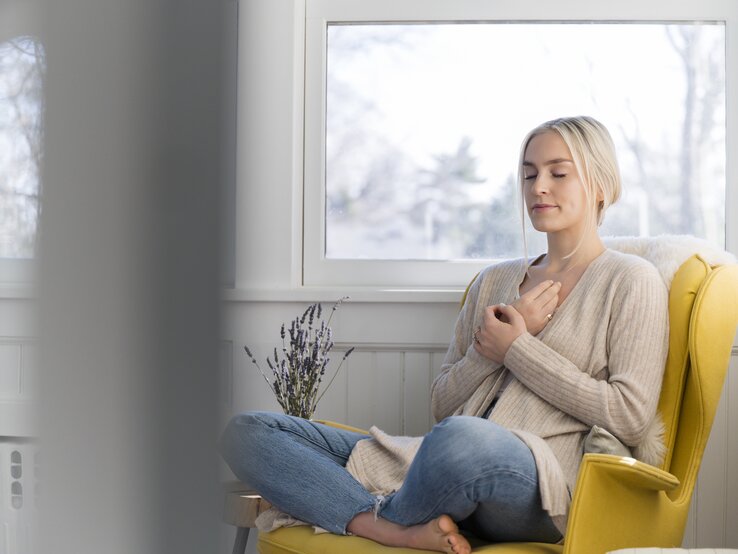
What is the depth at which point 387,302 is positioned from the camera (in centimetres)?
245

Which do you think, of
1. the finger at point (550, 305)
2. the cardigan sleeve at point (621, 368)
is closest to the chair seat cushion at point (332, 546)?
the cardigan sleeve at point (621, 368)

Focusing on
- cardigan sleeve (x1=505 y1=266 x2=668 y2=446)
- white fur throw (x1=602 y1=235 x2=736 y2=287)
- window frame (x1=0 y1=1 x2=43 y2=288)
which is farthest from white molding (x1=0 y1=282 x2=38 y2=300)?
white fur throw (x1=602 y1=235 x2=736 y2=287)

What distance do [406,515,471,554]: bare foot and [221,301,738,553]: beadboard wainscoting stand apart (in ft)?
3.00

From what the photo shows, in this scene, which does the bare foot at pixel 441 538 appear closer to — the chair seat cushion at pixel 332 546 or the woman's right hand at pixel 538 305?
the chair seat cushion at pixel 332 546

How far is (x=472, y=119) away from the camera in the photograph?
2588mm

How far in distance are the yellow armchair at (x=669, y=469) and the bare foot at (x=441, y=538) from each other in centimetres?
2

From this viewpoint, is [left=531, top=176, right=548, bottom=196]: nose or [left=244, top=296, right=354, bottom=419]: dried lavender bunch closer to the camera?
[left=531, top=176, right=548, bottom=196]: nose

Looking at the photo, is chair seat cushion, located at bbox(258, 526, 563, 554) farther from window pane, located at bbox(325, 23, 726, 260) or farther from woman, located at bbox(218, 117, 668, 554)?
window pane, located at bbox(325, 23, 726, 260)

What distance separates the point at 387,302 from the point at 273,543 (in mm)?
871

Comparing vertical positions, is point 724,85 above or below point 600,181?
above

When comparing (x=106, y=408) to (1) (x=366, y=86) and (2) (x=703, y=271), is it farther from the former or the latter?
(1) (x=366, y=86)

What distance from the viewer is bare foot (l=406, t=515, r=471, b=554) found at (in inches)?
59.9

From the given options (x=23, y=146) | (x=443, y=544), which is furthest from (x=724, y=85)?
(x=23, y=146)

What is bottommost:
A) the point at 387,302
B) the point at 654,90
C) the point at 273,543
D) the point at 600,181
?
the point at 273,543
